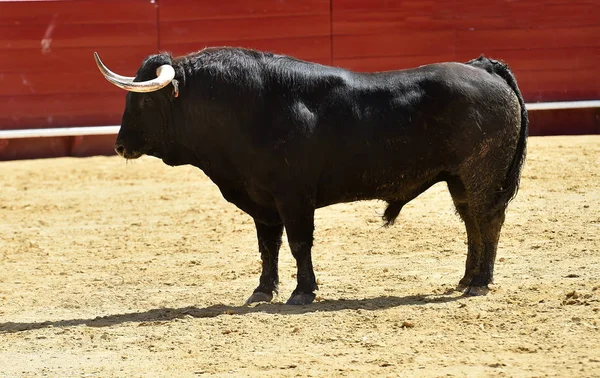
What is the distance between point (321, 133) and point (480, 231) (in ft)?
3.71

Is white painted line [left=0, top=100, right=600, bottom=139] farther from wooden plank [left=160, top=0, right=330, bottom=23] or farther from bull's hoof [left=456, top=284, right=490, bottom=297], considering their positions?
bull's hoof [left=456, top=284, right=490, bottom=297]

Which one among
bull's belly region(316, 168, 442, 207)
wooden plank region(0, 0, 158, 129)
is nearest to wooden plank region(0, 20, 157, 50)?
wooden plank region(0, 0, 158, 129)

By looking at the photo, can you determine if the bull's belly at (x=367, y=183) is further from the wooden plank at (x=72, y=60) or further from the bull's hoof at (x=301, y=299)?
the wooden plank at (x=72, y=60)

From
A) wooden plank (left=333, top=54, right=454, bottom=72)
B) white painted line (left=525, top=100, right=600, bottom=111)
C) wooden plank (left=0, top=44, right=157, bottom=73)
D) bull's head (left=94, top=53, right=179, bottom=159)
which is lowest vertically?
white painted line (left=525, top=100, right=600, bottom=111)

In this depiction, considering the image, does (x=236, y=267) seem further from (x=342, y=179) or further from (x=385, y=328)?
(x=385, y=328)

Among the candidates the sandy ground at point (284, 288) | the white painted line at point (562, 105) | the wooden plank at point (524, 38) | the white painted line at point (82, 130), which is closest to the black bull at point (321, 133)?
the sandy ground at point (284, 288)

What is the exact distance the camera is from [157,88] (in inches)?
245

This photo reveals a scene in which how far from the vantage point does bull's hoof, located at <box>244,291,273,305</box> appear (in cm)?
652

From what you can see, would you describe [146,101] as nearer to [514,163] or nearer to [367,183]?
[367,183]

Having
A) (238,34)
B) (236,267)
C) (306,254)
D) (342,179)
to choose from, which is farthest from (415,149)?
(238,34)

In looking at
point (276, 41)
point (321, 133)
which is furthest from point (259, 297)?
point (276, 41)

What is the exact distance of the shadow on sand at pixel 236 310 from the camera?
20.1 ft

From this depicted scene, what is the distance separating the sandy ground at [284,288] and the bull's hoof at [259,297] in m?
0.11

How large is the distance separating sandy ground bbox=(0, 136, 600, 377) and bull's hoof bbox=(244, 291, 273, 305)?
110mm
